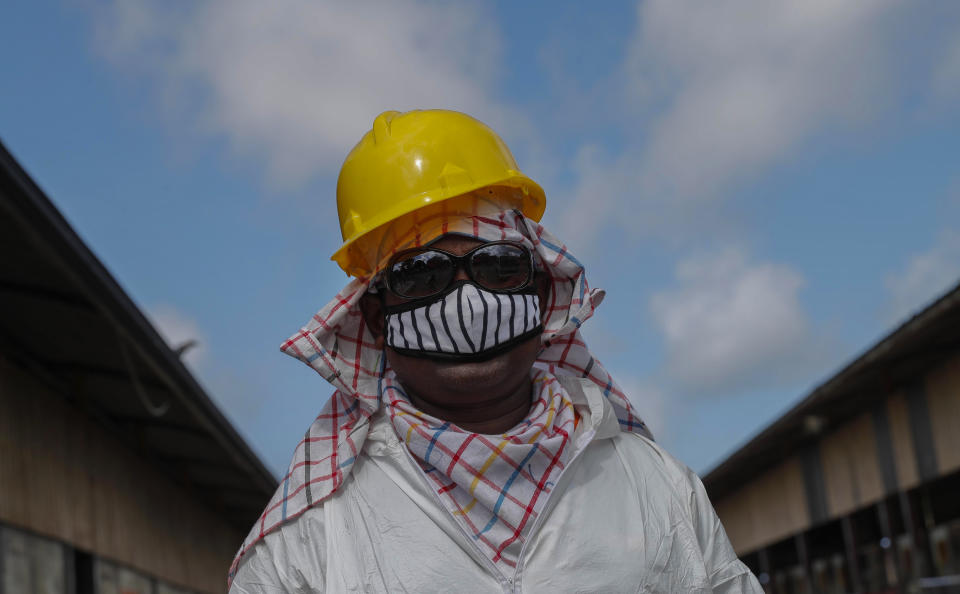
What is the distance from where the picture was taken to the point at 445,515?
265 centimetres

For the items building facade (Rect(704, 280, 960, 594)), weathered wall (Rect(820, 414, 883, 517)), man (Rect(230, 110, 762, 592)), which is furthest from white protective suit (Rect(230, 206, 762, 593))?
weathered wall (Rect(820, 414, 883, 517))

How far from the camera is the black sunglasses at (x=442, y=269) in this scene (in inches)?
111

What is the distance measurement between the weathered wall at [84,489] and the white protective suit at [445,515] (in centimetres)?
475

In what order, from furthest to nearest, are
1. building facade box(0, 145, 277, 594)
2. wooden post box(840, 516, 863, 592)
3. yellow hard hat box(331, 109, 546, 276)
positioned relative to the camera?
wooden post box(840, 516, 863, 592), building facade box(0, 145, 277, 594), yellow hard hat box(331, 109, 546, 276)

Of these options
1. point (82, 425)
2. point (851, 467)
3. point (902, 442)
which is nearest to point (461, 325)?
point (82, 425)

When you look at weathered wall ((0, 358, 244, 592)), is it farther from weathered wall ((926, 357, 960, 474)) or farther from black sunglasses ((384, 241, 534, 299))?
weathered wall ((926, 357, 960, 474))

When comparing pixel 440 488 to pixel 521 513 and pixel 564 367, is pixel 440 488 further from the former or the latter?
pixel 564 367

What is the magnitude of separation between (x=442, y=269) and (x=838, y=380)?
27.6 ft

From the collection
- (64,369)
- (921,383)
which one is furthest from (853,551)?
(64,369)

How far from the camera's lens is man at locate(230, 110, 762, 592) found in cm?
264

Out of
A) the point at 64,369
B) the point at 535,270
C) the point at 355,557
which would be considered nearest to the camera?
the point at 355,557

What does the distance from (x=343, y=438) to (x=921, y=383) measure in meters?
8.83

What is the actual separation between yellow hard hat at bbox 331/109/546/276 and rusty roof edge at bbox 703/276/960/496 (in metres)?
5.38

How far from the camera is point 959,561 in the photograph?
1385cm
